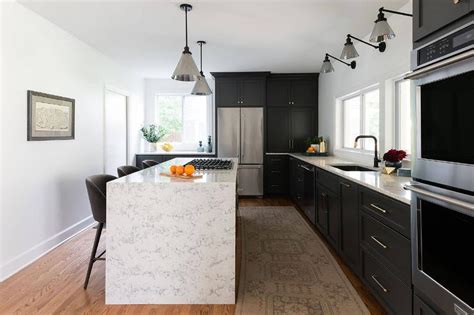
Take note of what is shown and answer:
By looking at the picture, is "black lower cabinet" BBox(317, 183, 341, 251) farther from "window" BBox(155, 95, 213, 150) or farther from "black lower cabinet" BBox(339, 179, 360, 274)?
"window" BBox(155, 95, 213, 150)

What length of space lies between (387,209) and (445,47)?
1.06 meters

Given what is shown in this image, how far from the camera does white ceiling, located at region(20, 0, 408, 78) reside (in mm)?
3047

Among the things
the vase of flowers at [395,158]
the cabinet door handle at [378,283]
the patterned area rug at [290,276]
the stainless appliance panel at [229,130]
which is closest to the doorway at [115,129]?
the stainless appliance panel at [229,130]

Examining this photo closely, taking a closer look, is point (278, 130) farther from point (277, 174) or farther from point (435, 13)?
point (435, 13)

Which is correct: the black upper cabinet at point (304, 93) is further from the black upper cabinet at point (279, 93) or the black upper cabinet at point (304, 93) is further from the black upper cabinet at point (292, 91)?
the black upper cabinet at point (279, 93)

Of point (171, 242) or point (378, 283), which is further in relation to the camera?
point (171, 242)

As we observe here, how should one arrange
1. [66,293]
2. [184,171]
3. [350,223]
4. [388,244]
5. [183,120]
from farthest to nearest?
[183,120]
[350,223]
[184,171]
[66,293]
[388,244]

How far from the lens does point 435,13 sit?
1.38 m

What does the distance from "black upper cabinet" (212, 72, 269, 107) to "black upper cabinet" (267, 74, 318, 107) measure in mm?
237

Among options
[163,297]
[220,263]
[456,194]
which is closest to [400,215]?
[456,194]

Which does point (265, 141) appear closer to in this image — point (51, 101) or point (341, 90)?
point (341, 90)

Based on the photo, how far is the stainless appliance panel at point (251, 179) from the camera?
6.25 meters

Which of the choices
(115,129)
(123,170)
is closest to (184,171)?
(123,170)

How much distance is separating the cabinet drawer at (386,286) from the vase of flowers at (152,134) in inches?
198
